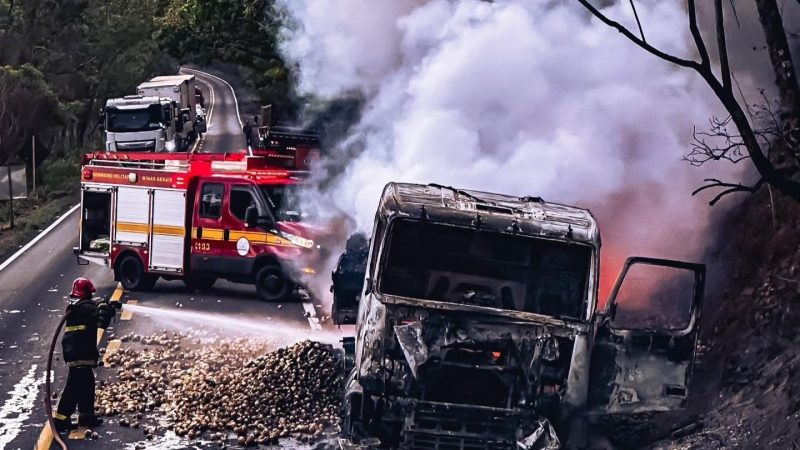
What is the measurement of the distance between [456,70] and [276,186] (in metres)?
5.18

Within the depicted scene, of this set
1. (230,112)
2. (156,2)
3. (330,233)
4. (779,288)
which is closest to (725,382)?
(779,288)

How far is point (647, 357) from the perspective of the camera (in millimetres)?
10867

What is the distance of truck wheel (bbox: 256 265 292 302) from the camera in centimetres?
1997

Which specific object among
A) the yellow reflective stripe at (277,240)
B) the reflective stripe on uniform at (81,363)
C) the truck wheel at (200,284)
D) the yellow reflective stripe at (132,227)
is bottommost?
the truck wheel at (200,284)

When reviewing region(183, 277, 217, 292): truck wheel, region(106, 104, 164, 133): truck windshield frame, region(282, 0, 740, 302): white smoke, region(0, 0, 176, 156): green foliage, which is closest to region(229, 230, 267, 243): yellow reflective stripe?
region(183, 277, 217, 292): truck wheel

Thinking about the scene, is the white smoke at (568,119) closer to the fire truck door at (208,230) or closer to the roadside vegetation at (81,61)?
the fire truck door at (208,230)

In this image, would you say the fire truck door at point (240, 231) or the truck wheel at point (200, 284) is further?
the truck wheel at point (200, 284)

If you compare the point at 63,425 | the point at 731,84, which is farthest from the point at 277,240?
the point at 731,84

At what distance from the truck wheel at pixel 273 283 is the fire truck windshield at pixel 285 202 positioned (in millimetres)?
922

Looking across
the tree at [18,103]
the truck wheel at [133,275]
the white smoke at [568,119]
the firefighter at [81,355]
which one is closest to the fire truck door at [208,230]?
the truck wheel at [133,275]

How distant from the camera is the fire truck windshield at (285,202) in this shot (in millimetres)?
19672

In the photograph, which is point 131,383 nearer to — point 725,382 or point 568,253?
point 568,253

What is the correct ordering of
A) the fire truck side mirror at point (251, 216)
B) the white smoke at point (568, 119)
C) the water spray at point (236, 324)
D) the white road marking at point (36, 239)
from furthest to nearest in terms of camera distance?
the white road marking at point (36, 239), the fire truck side mirror at point (251, 216), the water spray at point (236, 324), the white smoke at point (568, 119)

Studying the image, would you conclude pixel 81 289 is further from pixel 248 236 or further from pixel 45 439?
pixel 248 236
